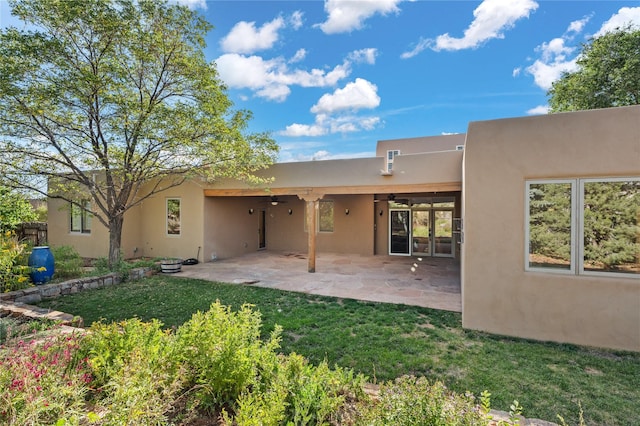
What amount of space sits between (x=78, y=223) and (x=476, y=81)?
1830 centimetres

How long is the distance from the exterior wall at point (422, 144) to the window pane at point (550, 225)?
514 inches

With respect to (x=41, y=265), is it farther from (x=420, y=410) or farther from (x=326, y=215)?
(x=326, y=215)

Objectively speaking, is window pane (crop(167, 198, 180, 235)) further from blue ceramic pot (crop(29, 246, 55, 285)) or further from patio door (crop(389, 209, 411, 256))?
patio door (crop(389, 209, 411, 256))

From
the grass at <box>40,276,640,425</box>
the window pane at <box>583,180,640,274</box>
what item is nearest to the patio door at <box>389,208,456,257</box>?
the grass at <box>40,276,640,425</box>

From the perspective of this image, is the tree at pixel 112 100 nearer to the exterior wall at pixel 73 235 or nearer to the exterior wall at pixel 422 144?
the exterior wall at pixel 73 235

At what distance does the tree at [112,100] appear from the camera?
703 cm

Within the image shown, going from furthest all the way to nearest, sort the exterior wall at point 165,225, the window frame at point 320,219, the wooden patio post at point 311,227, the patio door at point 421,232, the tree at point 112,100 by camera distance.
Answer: the window frame at point 320,219 < the patio door at point 421,232 < the exterior wall at point 165,225 < the wooden patio post at point 311,227 < the tree at point 112,100

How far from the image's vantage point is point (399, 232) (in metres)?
14.0

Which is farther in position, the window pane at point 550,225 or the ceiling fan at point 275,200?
the ceiling fan at point 275,200

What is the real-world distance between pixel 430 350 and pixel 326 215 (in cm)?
1069

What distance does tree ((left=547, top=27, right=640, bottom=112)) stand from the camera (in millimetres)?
12766

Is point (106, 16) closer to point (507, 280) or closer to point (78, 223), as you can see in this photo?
point (78, 223)

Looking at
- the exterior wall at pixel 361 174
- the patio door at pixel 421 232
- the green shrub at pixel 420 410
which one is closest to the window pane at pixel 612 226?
the exterior wall at pixel 361 174

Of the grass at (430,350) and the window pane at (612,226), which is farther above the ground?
the window pane at (612,226)
